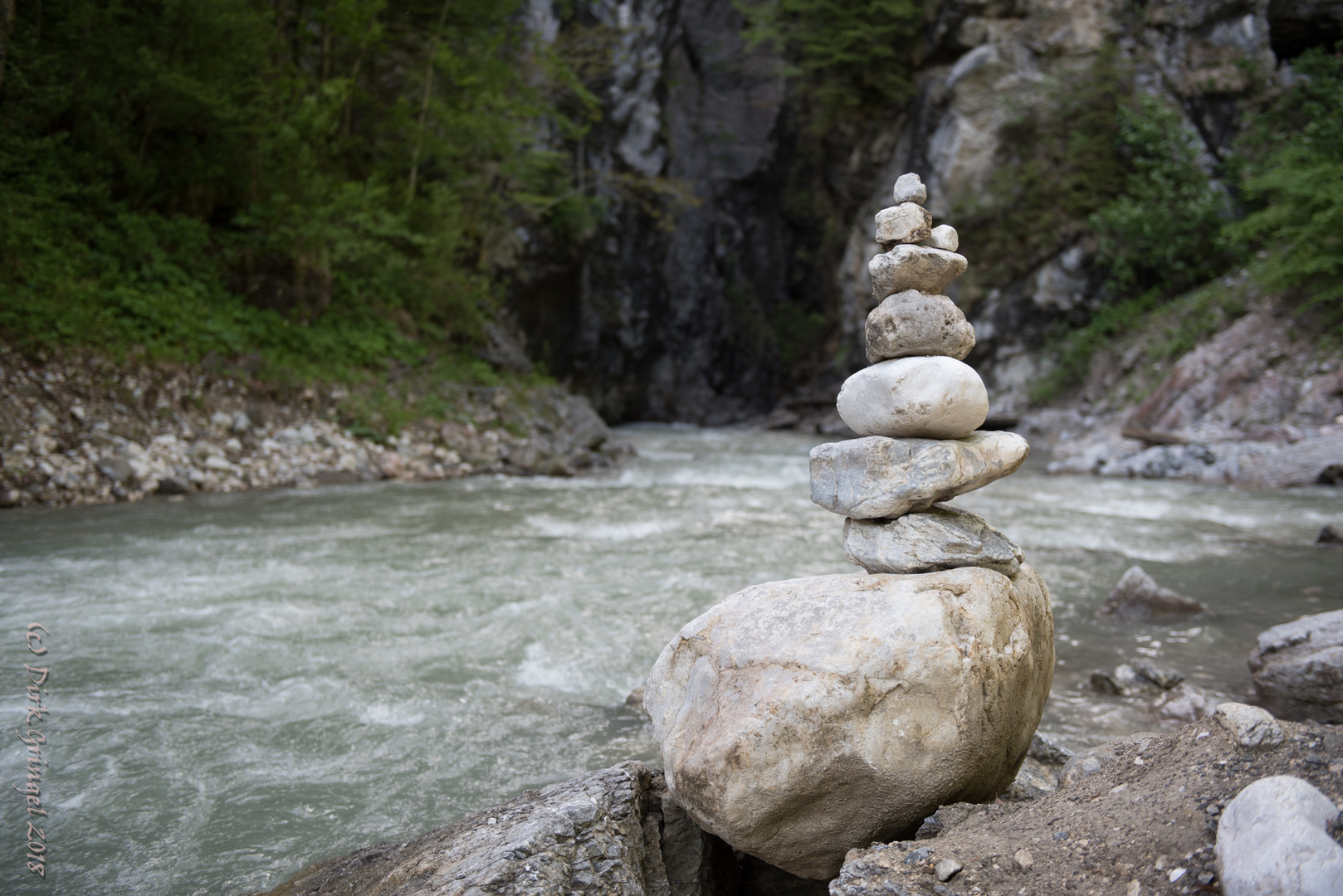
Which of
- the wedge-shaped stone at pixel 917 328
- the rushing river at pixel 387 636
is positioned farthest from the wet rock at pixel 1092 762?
the wedge-shaped stone at pixel 917 328

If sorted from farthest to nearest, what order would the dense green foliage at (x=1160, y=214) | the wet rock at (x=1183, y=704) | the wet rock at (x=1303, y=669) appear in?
the dense green foliage at (x=1160, y=214) → the wet rock at (x=1183, y=704) → the wet rock at (x=1303, y=669)

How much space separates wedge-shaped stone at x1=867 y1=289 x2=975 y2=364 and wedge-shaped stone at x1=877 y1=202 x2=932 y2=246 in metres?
0.24

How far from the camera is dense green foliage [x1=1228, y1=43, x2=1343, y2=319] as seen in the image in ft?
41.3

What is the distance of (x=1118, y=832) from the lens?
79.3 inches

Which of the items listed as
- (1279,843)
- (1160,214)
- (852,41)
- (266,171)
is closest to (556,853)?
(1279,843)

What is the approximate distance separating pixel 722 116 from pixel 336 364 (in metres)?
23.3

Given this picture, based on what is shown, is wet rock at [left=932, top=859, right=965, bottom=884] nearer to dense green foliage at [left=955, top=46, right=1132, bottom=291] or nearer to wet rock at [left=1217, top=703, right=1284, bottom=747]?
wet rock at [left=1217, top=703, right=1284, bottom=747]

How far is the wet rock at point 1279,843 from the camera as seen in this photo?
5.07 feet

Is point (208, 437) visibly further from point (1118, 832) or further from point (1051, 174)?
point (1051, 174)

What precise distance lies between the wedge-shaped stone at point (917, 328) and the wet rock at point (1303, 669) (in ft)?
7.70

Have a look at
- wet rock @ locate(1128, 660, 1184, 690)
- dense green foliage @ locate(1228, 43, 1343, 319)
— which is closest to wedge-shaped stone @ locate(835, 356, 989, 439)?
wet rock @ locate(1128, 660, 1184, 690)

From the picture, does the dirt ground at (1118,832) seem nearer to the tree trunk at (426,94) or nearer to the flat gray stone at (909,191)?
the flat gray stone at (909,191)

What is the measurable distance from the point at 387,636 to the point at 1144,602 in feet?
17.1

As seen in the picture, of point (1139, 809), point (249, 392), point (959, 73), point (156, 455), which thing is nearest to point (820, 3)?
point (959, 73)
